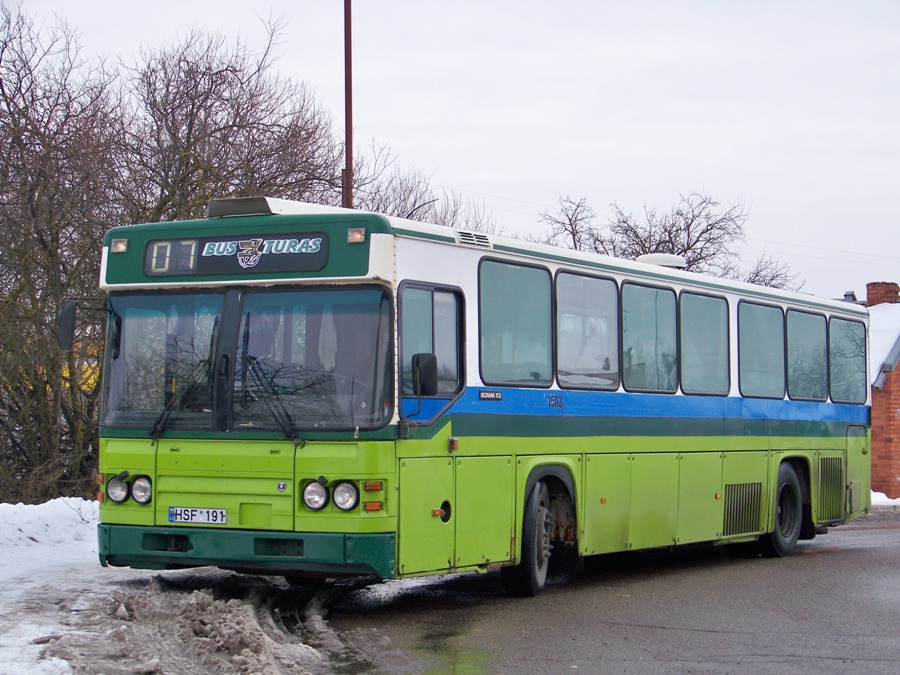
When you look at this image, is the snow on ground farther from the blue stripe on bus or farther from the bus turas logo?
the blue stripe on bus

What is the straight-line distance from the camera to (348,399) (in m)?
9.88

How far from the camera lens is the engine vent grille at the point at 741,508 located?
15.5 m

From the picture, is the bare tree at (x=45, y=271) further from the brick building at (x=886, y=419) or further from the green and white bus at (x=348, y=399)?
the brick building at (x=886, y=419)

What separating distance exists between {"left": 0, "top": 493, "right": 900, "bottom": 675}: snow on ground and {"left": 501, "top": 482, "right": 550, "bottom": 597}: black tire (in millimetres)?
3152

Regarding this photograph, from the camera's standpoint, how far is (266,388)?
10.1 meters

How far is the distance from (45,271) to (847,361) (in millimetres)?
11626

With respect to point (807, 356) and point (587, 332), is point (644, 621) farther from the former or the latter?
point (807, 356)

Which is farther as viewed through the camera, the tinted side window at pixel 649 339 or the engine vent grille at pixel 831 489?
the engine vent grille at pixel 831 489

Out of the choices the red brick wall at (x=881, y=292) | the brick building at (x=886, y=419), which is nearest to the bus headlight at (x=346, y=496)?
the brick building at (x=886, y=419)

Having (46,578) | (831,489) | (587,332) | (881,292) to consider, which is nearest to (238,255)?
(46,578)

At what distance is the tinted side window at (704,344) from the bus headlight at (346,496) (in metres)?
5.87

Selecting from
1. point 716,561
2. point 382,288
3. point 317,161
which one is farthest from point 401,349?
point 317,161

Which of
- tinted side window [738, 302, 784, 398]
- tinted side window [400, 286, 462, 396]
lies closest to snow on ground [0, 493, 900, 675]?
tinted side window [400, 286, 462, 396]

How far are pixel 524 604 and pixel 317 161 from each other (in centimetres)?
1389
